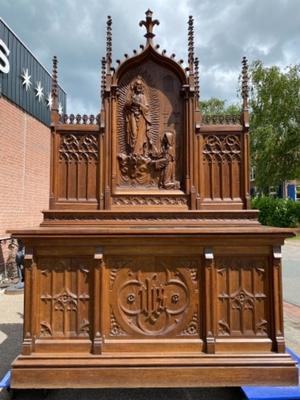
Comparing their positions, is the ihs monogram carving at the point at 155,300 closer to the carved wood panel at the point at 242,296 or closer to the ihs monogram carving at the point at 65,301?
the carved wood panel at the point at 242,296

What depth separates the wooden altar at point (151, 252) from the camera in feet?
13.3

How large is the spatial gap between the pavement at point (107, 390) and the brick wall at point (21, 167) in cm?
300

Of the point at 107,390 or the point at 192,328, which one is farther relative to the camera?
the point at 107,390

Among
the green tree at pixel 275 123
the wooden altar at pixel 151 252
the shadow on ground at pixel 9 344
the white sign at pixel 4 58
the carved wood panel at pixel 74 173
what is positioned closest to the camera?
the wooden altar at pixel 151 252

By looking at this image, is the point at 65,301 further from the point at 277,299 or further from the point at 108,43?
the point at 108,43

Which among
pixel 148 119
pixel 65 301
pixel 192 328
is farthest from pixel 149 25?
pixel 192 328

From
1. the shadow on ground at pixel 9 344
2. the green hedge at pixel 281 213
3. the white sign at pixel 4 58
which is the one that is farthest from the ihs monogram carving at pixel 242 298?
the green hedge at pixel 281 213

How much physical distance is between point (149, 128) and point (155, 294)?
6.76 ft

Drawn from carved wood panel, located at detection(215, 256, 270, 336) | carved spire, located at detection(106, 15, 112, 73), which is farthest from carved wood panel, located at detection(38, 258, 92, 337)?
carved spire, located at detection(106, 15, 112, 73)

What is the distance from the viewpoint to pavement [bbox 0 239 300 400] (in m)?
4.27

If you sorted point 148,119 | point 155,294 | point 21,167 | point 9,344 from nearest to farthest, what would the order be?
point 155,294 < point 148,119 < point 9,344 < point 21,167

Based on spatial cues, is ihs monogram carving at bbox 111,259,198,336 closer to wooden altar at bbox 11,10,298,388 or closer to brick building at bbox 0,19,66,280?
wooden altar at bbox 11,10,298,388

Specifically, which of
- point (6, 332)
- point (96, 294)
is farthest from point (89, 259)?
point (6, 332)

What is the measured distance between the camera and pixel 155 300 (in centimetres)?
426
